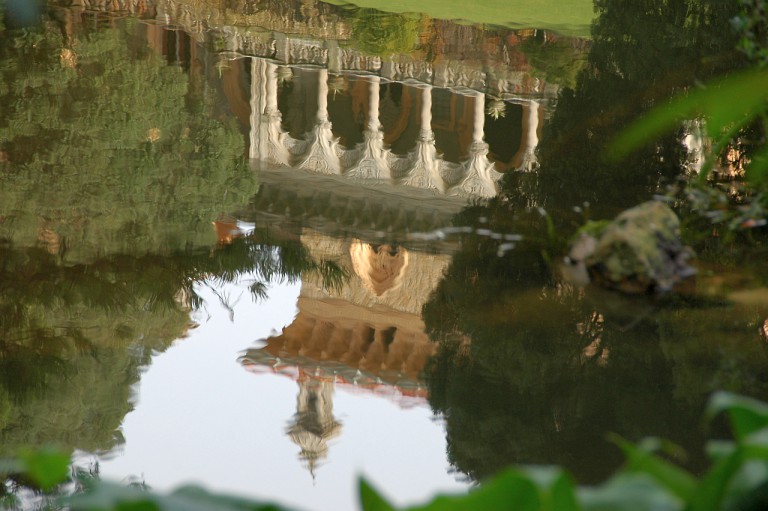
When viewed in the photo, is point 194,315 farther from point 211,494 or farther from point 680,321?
point 211,494

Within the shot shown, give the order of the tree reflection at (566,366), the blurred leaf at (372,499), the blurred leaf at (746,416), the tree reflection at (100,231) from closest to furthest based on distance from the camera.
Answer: the blurred leaf at (372,499)
the blurred leaf at (746,416)
the tree reflection at (566,366)
the tree reflection at (100,231)

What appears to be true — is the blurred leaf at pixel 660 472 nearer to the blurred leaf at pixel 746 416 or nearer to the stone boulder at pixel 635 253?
the blurred leaf at pixel 746 416

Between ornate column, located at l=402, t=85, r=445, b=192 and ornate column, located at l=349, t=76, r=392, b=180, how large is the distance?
0.60 feet

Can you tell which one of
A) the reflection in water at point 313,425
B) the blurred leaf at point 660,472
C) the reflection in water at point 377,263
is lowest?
the reflection in water at point 313,425

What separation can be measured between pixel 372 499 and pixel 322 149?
6.34 meters

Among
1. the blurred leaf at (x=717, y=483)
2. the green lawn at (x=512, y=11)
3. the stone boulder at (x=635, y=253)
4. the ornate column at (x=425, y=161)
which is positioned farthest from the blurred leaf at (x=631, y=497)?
the green lawn at (x=512, y=11)

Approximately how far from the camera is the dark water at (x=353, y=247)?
360 cm

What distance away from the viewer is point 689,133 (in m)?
7.18

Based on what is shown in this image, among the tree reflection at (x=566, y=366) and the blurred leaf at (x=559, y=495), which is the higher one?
the blurred leaf at (x=559, y=495)

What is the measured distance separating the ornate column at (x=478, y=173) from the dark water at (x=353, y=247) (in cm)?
4

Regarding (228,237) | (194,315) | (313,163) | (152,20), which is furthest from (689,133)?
(152,20)

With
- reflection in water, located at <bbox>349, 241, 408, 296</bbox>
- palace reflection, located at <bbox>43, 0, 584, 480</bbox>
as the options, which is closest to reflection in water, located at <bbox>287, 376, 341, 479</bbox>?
palace reflection, located at <bbox>43, 0, 584, 480</bbox>

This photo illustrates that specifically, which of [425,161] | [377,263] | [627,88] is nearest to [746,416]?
[377,263]

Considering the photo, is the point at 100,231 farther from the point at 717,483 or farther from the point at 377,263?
the point at 717,483
